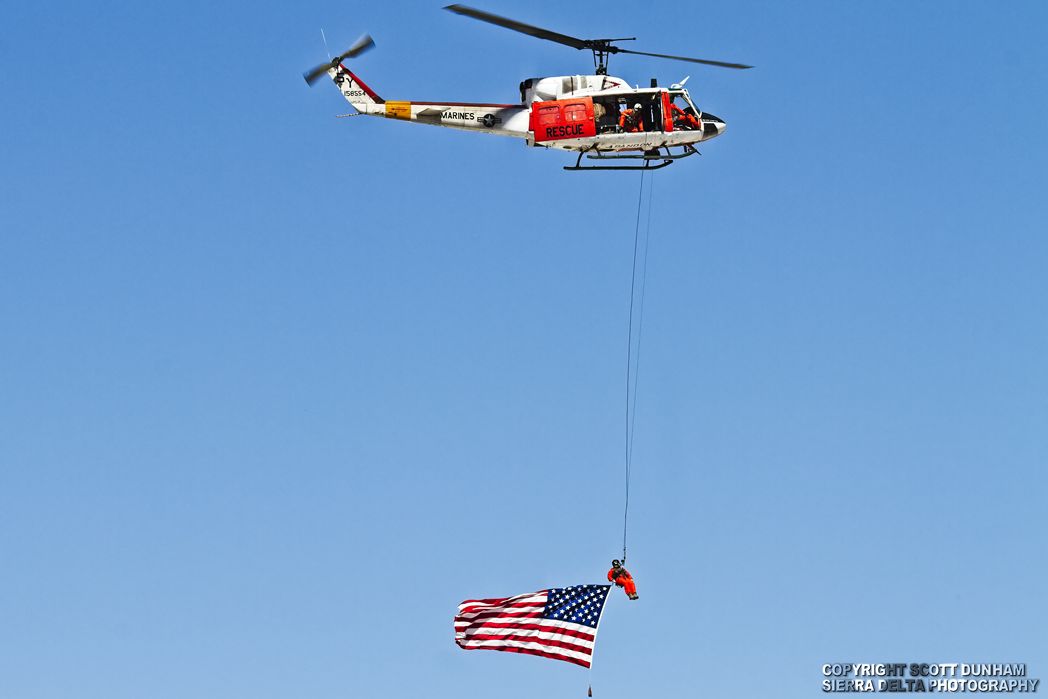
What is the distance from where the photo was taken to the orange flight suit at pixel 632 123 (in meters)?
58.4

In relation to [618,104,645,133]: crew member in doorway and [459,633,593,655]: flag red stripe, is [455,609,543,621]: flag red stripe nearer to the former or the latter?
[459,633,593,655]: flag red stripe

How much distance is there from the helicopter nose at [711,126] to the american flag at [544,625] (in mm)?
14307

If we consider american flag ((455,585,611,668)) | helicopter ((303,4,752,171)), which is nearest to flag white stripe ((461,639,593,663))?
american flag ((455,585,611,668))

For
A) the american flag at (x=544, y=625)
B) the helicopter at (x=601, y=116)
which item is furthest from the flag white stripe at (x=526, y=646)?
the helicopter at (x=601, y=116)

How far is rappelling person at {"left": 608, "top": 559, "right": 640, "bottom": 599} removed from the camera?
5141cm

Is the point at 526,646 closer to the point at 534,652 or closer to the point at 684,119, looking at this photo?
the point at 534,652

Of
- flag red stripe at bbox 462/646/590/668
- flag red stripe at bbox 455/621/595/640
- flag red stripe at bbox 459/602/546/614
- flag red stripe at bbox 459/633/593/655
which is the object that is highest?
flag red stripe at bbox 459/602/546/614

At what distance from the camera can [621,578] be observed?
51.5 metres

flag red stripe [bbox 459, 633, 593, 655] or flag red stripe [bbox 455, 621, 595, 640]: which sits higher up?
flag red stripe [bbox 455, 621, 595, 640]

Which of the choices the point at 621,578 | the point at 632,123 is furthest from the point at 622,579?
the point at 632,123

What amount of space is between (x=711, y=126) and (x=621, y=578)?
14.8 metres

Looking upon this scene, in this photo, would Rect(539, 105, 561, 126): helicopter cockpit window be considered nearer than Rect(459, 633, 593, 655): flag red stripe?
No

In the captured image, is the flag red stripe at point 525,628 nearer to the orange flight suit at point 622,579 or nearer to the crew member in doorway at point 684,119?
the orange flight suit at point 622,579

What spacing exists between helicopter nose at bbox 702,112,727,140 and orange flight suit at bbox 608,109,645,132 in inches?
79.4
